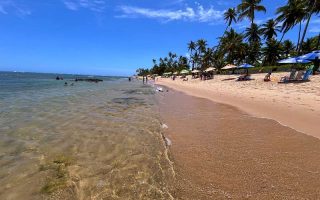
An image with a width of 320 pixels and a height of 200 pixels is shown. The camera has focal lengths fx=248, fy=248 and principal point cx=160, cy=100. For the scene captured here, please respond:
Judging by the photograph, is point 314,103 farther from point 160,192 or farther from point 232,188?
point 160,192

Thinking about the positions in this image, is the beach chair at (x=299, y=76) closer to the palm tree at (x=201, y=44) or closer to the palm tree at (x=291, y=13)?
the palm tree at (x=291, y=13)

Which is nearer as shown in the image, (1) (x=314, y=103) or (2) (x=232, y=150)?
(2) (x=232, y=150)

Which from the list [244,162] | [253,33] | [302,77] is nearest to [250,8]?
[253,33]

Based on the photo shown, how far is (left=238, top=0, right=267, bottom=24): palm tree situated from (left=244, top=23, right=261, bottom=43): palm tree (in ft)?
7.75

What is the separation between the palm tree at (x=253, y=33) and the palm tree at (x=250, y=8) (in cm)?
236

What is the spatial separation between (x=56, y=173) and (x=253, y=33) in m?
55.0

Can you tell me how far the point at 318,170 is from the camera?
493cm

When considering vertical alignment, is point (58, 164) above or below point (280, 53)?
below

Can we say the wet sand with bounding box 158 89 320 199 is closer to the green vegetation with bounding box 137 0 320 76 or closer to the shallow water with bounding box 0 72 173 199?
the shallow water with bounding box 0 72 173 199

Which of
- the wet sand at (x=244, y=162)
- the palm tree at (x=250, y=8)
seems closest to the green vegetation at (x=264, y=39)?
the palm tree at (x=250, y=8)

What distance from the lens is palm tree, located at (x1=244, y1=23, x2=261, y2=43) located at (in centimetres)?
5247

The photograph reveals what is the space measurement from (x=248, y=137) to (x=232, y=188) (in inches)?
138

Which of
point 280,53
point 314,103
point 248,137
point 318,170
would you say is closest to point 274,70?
point 280,53

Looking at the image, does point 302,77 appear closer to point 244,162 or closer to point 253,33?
point 244,162
